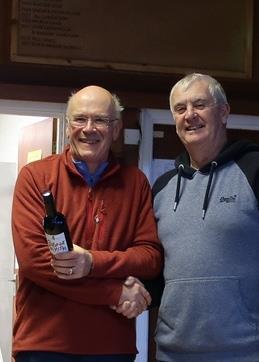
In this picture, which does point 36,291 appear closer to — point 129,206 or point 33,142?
point 129,206

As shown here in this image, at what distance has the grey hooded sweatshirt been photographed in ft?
5.70

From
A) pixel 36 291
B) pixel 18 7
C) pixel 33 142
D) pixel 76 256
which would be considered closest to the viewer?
pixel 76 256

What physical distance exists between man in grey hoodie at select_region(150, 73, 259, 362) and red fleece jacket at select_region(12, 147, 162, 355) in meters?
0.09

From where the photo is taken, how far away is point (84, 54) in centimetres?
263

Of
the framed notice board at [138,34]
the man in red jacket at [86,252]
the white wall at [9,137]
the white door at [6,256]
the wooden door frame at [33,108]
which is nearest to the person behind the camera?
the man in red jacket at [86,252]

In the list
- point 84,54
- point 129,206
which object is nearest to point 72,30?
point 84,54

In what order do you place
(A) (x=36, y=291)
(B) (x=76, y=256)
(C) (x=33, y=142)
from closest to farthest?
(B) (x=76, y=256) < (A) (x=36, y=291) < (C) (x=33, y=142)

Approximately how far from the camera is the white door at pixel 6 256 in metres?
4.08

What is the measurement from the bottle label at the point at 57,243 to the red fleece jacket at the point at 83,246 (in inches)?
4.2

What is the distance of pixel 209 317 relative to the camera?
5.75 ft

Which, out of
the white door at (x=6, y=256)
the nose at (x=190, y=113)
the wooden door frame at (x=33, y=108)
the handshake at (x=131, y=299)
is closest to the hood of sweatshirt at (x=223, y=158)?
the nose at (x=190, y=113)

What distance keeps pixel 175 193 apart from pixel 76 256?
0.41m

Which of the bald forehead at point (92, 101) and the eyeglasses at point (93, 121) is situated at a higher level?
the bald forehead at point (92, 101)

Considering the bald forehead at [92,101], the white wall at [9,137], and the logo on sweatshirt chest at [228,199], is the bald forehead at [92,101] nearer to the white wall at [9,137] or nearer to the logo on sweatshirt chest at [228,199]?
the logo on sweatshirt chest at [228,199]
